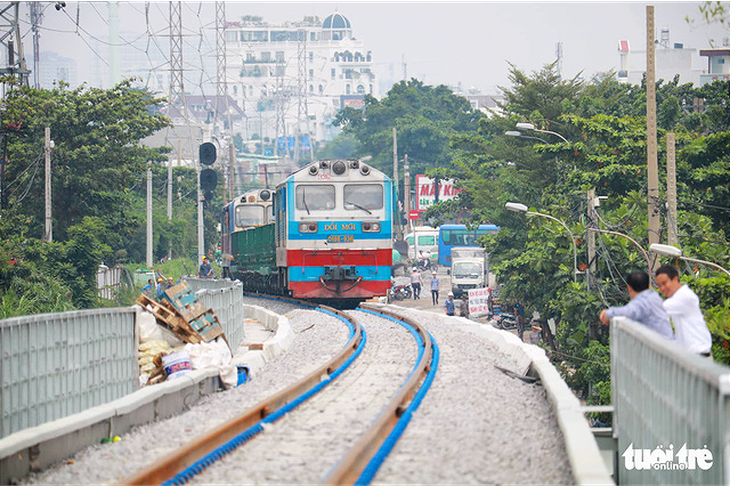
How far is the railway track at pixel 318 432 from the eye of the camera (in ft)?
22.2

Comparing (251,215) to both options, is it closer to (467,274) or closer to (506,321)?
(506,321)

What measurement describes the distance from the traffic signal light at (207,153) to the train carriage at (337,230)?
875 centimetres

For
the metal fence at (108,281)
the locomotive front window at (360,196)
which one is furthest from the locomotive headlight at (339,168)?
the metal fence at (108,281)

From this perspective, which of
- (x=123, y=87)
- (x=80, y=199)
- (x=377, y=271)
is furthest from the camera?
(x=123, y=87)

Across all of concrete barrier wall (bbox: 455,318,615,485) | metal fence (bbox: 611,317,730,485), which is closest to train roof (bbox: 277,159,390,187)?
concrete barrier wall (bbox: 455,318,615,485)

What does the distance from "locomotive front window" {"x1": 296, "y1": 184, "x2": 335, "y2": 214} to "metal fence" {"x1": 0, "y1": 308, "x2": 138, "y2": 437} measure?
1132cm

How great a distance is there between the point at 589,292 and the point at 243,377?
12.8 m

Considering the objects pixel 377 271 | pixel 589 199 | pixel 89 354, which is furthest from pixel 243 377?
pixel 589 199

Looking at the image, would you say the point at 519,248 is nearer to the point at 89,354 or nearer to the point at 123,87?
the point at 123,87

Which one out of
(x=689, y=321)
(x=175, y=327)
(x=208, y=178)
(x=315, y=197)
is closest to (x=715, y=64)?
(x=208, y=178)

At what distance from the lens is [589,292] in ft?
77.4

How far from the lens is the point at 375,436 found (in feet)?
25.1

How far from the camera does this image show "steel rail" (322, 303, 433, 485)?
655cm

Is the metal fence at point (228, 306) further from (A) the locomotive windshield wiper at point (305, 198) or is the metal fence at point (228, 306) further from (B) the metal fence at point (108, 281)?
(B) the metal fence at point (108, 281)
